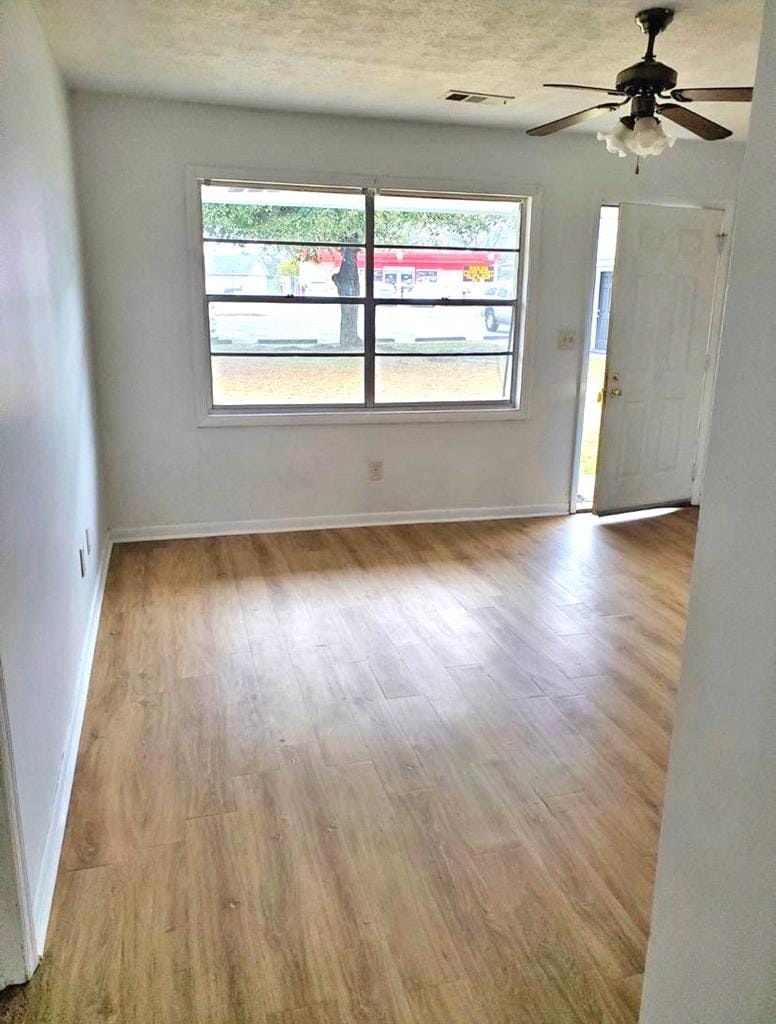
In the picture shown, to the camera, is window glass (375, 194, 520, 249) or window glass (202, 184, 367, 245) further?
window glass (375, 194, 520, 249)

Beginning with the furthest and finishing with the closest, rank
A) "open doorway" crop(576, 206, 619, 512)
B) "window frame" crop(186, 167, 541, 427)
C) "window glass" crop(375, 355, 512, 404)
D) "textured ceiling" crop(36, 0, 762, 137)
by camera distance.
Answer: "open doorway" crop(576, 206, 619, 512) → "window glass" crop(375, 355, 512, 404) → "window frame" crop(186, 167, 541, 427) → "textured ceiling" crop(36, 0, 762, 137)

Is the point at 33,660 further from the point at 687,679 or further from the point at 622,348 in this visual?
the point at 622,348

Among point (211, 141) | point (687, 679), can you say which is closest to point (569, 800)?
point (687, 679)

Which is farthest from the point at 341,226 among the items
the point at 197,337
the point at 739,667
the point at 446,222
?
the point at 739,667

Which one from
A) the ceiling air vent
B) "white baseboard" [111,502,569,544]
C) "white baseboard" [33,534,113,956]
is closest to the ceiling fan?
the ceiling air vent

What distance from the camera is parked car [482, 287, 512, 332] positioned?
470 cm

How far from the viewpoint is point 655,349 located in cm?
493

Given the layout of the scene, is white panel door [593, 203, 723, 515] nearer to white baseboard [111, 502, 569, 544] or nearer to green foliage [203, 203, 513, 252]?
white baseboard [111, 502, 569, 544]

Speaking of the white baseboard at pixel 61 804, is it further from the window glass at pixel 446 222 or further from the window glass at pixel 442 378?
the window glass at pixel 446 222

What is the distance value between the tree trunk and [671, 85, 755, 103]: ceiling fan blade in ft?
7.26

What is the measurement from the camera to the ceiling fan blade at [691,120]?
266cm

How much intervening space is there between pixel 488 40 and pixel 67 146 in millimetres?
2042

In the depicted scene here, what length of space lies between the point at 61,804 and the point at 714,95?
309 centimetres

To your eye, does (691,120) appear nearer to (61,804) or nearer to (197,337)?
(197,337)
